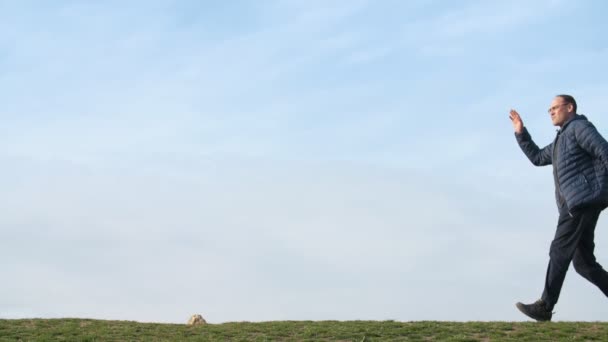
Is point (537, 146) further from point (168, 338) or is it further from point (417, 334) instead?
point (168, 338)

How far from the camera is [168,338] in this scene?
1403cm

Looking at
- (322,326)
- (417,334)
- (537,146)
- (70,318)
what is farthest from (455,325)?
(70,318)

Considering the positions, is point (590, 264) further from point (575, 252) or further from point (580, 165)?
point (580, 165)

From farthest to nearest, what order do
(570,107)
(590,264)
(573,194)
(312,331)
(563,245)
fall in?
(312,331) → (570,107) → (590,264) → (563,245) → (573,194)

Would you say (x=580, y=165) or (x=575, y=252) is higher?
(x=580, y=165)

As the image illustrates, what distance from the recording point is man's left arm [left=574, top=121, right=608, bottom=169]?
1147 centimetres

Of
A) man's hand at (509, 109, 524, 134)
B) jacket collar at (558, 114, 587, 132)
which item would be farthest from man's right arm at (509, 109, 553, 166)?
jacket collar at (558, 114, 587, 132)

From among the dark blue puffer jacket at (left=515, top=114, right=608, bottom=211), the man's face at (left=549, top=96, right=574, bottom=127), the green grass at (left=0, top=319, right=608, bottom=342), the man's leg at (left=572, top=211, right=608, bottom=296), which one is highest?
the man's face at (left=549, top=96, right=574, bottom=127)

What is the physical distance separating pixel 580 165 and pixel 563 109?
3.34 feet

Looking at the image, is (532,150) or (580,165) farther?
(532,150)

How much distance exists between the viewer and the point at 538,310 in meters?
12.7

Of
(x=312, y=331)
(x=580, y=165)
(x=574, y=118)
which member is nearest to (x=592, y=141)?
(x=580, y=165)

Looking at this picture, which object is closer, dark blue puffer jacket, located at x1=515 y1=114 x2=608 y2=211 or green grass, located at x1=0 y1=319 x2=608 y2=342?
dark blue puffer jacket, located at x1=515 y1=114 x2=608 y2=211

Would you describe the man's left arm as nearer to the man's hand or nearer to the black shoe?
the man's hand
